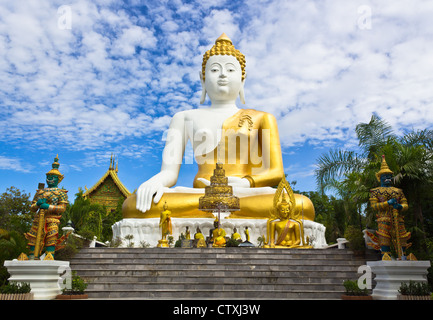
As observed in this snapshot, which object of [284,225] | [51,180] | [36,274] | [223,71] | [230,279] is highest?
[223,71]

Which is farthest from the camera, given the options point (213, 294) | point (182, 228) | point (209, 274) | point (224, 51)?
point (224, 51)

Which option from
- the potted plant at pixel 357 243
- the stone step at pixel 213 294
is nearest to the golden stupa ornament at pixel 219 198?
the potted plant at pixel 357 243

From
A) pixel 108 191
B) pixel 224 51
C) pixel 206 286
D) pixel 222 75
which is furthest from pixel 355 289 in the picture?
pixel 108 191

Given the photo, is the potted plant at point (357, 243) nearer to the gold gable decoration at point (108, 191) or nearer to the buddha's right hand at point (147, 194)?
the buddha's right hand at point (147, 194)

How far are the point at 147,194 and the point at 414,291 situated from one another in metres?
7.95

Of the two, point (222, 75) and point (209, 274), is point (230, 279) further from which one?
point (222, 75)

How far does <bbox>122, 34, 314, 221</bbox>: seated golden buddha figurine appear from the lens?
11.8 metres

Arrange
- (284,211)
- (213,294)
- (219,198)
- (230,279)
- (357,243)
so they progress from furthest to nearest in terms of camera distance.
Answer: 1. (219,198)
2. (284,211)
3. (357,243)
4. (230,279)
5. (213,294)

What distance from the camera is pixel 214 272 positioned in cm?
752

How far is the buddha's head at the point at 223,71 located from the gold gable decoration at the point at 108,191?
1246 cm

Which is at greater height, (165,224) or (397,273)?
(165,224)

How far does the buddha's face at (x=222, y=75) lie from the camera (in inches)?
561

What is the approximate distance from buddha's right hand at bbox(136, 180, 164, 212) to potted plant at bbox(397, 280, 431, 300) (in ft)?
24.7

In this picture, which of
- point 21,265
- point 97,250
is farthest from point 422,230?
point 21,265
